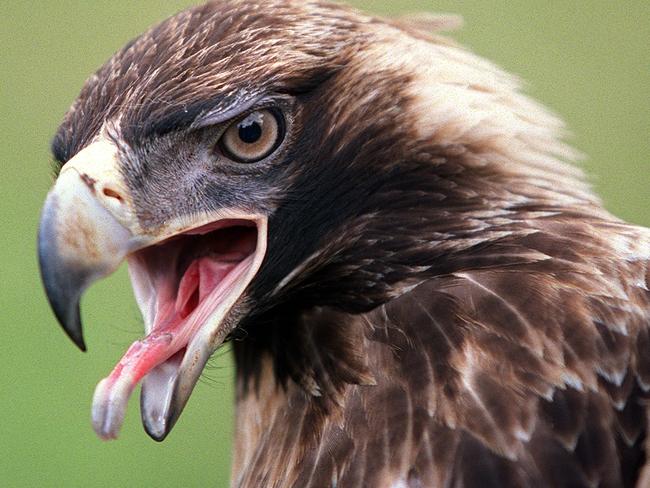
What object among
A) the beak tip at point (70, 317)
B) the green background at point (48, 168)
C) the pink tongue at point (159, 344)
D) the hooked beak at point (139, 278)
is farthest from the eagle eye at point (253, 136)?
the green background at point (48, 168)

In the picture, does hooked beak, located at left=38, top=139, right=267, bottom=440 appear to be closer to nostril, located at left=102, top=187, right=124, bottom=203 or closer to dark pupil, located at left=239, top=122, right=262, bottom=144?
nostril, located at left=102, top=187, right=124, bottom=203

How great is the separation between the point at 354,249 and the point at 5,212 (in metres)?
4.51

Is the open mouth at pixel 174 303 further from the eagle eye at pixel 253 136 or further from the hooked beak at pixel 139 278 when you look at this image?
the eagle eye at pixel 253 136

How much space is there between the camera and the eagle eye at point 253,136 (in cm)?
227

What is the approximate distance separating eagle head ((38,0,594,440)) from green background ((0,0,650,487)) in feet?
5.98

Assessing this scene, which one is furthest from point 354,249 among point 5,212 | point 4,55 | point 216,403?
point 4,55

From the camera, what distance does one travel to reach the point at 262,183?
229cm

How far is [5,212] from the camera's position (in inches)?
255

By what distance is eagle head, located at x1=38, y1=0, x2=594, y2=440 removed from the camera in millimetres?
2168

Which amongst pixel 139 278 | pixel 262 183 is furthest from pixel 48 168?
pixel 262 183

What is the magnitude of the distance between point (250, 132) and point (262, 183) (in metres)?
0.10

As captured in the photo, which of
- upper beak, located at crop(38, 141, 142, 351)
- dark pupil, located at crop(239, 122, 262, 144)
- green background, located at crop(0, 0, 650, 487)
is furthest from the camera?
green background, located at crop(0, 0, 650, 487)

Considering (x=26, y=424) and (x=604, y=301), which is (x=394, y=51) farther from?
(x=26, y=424)

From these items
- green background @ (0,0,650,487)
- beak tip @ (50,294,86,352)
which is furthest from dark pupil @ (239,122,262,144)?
green background @ (0,0,650,487)
